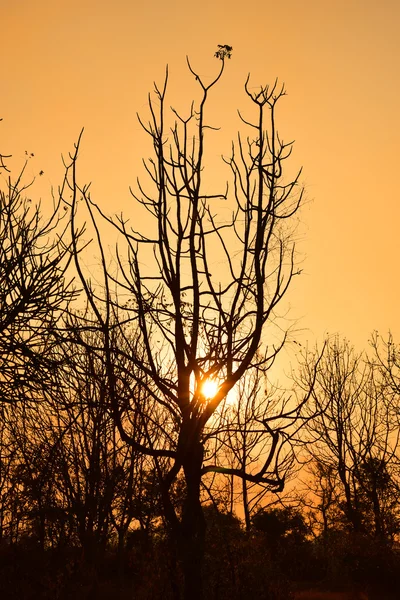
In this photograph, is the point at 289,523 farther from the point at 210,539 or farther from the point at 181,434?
the point at 181,434

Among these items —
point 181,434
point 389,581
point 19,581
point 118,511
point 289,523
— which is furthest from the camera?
point 289,523

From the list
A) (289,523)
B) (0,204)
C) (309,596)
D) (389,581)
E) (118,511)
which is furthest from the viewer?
(289,523)

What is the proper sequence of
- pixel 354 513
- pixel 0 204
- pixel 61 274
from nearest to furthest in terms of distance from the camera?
pixel 61 274
pixel 0 204
pixel 354 513

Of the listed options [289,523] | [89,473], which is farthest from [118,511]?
[289,523]

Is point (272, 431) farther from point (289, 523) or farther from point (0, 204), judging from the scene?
point (289, 523)

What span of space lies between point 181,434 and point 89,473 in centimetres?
813

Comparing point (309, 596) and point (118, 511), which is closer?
Answer: point (118, 511)

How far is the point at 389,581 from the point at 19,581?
1623 centimetres

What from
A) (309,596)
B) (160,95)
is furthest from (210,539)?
(309,596)

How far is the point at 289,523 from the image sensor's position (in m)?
32.8

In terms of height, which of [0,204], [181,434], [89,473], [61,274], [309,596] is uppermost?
[0,204]

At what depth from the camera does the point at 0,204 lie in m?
8.16

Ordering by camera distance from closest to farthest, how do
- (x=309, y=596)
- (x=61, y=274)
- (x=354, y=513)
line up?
1. (x=61, y=274)
2. (x=309, y=596)
3. (x=354, y=513)

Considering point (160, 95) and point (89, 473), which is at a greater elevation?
point (160, 95)
